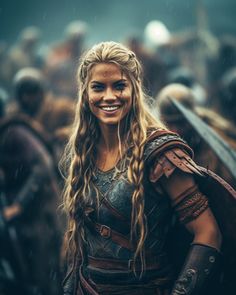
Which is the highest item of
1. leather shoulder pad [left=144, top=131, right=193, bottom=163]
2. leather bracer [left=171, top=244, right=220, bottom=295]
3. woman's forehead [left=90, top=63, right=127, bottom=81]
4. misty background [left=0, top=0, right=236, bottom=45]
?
misty background [left=0, top=0, right=236, bottom=45]

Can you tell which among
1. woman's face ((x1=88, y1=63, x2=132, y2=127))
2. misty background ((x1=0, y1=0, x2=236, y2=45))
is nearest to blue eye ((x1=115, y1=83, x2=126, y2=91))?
woman's face ((x1=88, y1=63, x2=132, y2=127))

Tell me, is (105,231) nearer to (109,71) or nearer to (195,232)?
(195,232)

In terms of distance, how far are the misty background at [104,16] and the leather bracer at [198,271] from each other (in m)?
14.0

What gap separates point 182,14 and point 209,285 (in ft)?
47.6

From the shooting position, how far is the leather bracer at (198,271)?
2424mm

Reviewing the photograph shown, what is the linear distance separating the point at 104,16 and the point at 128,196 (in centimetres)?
1499

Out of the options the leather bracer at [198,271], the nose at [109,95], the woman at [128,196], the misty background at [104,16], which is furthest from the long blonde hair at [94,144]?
the misty background at [104,16]

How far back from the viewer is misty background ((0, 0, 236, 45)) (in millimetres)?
15758

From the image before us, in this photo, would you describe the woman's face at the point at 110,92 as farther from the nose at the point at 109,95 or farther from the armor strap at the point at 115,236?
the armor strap at the point at 115,236

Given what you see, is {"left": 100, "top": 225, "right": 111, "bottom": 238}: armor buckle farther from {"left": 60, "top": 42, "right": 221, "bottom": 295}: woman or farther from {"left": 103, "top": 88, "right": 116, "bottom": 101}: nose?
{"left": 103, "top": 88, "right": 116, "bottom": 101}: nose

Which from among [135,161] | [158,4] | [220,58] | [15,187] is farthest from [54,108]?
[158,4]

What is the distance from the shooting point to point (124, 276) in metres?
2.56

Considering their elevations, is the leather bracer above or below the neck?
below

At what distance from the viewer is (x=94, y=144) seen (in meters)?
2.82
